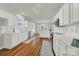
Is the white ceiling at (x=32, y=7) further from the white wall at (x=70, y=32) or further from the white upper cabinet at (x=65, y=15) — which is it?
the white wall at (x=70, y=32)

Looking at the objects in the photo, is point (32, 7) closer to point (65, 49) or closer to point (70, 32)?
point (70, 32)

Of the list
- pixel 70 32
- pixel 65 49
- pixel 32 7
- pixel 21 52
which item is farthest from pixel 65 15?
pixel 21 52

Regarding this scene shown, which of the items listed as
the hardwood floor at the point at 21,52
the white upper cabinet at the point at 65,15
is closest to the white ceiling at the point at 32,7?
the white upper cabinet at the point at 65,15

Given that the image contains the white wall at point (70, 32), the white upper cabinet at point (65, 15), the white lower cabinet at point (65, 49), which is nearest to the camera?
the white lower cabinet at point (65, 49)

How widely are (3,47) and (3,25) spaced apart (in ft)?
4.00

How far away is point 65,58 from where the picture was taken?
71 centimetres

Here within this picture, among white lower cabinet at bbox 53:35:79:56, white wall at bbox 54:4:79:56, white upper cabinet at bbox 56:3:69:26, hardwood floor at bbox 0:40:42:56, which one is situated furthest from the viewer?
hardwood floor at bbox 0:40:42:56

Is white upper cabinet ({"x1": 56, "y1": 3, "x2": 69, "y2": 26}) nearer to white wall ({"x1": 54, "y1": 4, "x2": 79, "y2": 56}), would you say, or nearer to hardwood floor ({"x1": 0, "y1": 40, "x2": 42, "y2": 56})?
white wall ({"x1": 54, "y1": 4, "x2": 79, "y2": 56})

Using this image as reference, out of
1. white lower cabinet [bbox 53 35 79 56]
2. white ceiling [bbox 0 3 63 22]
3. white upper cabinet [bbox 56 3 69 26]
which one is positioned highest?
white ceiling [bbox 0 3 63 22]

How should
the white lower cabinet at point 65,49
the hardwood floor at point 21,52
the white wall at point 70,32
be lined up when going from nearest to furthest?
the white lower cabinet at point 65,49
the white wall at point 70,32
the hardwood floor at point 21,52

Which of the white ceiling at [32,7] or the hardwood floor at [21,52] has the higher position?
the white ceiling at [32,7]

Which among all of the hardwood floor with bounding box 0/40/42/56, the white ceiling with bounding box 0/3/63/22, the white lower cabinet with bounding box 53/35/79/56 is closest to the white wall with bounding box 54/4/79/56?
the white lower cabinet with bounding box 53/35/79/56

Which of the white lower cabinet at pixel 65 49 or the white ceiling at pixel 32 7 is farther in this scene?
the white ceiling at pixel 32 7

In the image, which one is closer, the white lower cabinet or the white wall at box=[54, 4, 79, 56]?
the white lower cabinet
